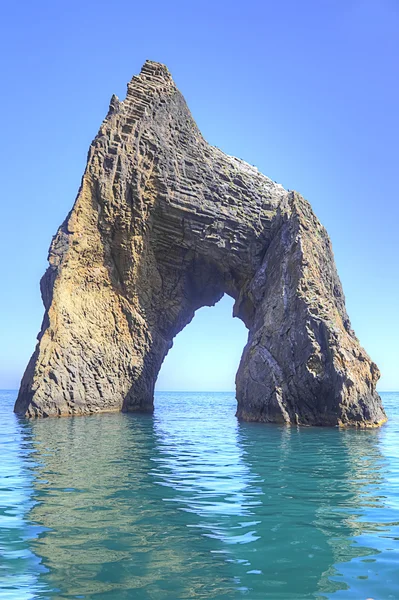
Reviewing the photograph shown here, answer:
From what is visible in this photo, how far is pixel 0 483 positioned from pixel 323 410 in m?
19.2

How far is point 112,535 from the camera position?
6.83m

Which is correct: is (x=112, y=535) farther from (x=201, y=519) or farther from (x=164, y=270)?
(x=164, y=270)

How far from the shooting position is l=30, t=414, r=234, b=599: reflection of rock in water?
533 cm

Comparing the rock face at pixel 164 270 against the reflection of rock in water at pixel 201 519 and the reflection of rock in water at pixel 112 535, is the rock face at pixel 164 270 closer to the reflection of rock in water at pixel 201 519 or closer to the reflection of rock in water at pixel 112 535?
the reflection of rock in water at pixel 201 519

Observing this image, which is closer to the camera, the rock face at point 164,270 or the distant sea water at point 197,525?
the distant sea water at point 197,525

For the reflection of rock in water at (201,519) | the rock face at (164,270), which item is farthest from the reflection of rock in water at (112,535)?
the rock face at (164,270)

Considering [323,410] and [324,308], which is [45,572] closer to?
[323,410]

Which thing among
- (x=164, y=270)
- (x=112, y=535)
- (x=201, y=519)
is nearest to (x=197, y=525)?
(x=201, y=519)

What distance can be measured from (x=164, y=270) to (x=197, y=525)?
29302 mm

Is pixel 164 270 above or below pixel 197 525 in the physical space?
above

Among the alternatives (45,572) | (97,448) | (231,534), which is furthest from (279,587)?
(97,448)

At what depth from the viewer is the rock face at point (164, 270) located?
2891cm

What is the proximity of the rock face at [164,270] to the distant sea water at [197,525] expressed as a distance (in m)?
14.0

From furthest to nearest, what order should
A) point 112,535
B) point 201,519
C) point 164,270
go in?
1. point 164,270
2. point 201,519
3. point 112,535
